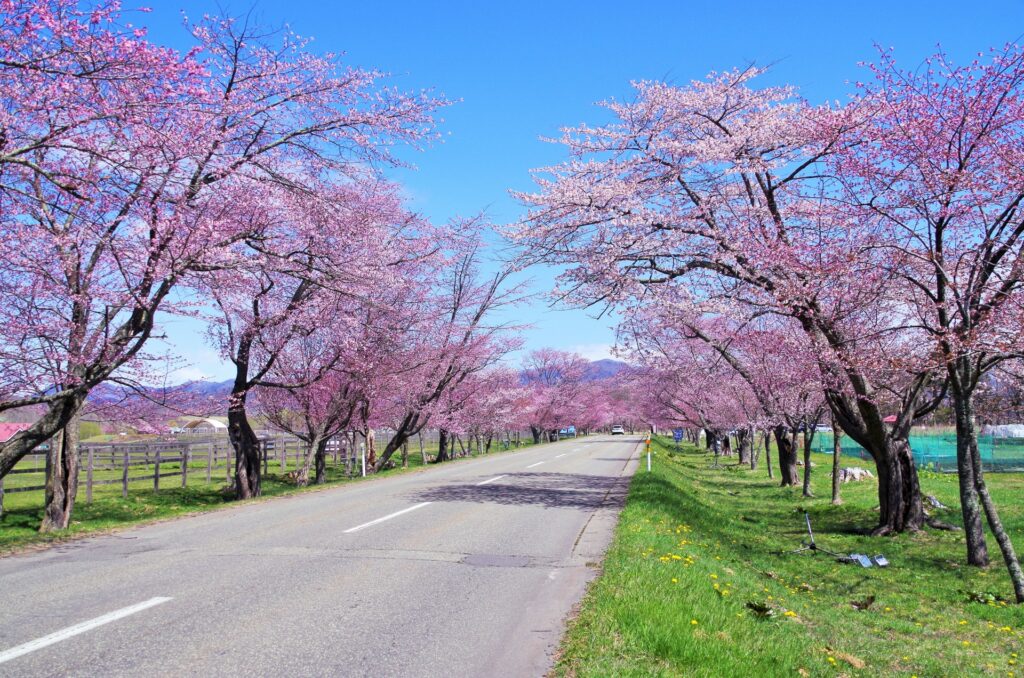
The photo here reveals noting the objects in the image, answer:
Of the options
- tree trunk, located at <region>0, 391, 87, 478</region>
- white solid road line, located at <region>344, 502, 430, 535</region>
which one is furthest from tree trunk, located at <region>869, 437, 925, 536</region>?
tree trunk, located at <region>0, 391, 87, 478</region>

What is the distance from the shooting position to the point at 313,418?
2559 centimetres

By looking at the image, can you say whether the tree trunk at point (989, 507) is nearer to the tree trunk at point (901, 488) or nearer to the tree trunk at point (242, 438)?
the tree trunk at point (901, 488)

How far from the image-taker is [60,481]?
14.1 metres

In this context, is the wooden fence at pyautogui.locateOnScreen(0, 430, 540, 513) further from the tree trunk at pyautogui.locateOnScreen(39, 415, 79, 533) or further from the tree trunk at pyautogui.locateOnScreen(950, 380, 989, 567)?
the tree trunk at pyautogui.locateOnScreen(950, 380, 989, 567)

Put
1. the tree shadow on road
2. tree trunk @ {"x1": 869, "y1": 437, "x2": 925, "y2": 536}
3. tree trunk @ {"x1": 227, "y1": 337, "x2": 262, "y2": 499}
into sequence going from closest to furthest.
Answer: tree trunk @ {"x1": 869, "y1": 437, "x2": 925, "y2": 536}
the tree shadow on road
tree trunk @ {"x1": 227, "y1": 337, "x2": 262, "y2": 499}

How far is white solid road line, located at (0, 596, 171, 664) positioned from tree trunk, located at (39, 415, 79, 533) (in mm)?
9219

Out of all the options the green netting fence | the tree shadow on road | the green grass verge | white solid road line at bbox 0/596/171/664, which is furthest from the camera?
the green netting fence

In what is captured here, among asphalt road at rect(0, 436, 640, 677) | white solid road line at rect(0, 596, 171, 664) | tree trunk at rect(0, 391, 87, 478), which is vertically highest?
tree trunk at rect(0, 391, 87, 478)

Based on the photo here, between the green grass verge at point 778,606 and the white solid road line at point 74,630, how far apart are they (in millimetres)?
3606

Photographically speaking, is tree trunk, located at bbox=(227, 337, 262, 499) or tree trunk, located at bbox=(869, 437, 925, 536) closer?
tree trunk, located at bbox=(869, 437, 925, 536)

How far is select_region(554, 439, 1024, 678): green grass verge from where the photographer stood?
5.07 metres

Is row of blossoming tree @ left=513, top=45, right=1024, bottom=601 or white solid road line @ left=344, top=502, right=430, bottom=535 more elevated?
row of blossoming tree @ left=513, top=45, right=1024, bottom=601

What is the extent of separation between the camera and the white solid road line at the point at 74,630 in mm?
4691

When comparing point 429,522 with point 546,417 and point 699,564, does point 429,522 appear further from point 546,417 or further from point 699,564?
point 546,417
